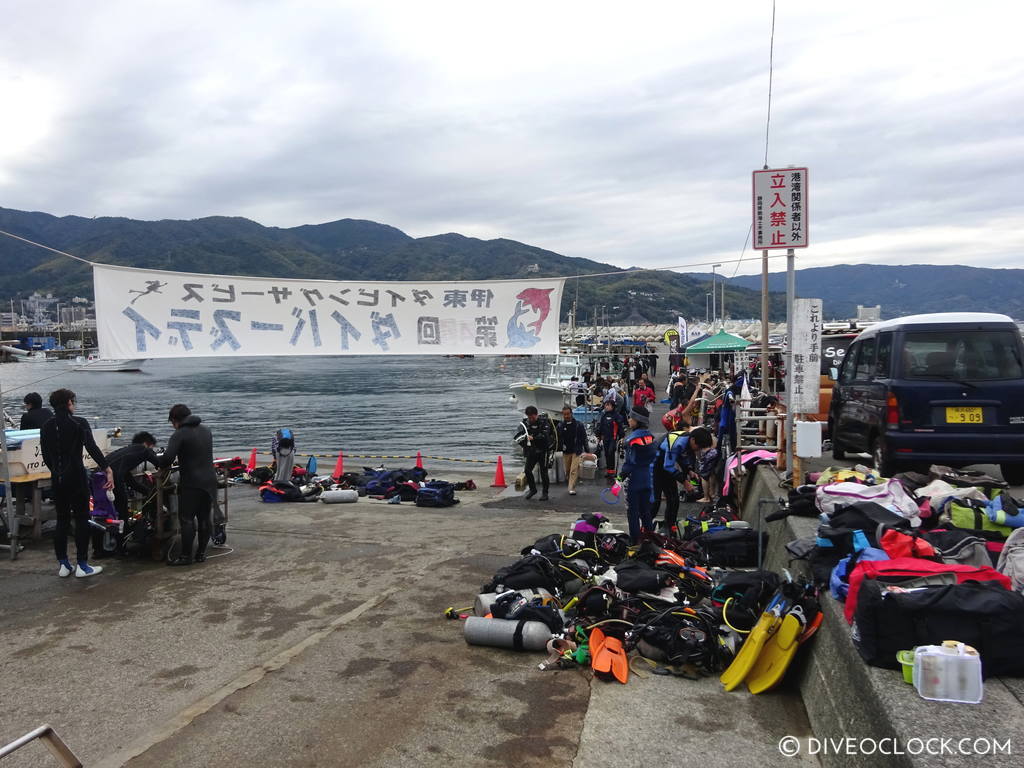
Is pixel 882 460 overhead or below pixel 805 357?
below

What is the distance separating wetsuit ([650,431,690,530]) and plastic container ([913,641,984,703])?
18.8 ft

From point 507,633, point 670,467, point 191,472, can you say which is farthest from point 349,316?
point 507,633

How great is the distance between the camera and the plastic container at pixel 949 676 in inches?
125

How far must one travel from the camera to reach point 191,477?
7.63 meters

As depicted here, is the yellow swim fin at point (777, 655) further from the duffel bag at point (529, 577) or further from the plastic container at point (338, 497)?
the plastic container at point (338, 497)

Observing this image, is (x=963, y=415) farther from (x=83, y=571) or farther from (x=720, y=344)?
(x=720, y=344)

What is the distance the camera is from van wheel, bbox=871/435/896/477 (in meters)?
7.85

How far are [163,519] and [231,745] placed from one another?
A: 4.81 meters

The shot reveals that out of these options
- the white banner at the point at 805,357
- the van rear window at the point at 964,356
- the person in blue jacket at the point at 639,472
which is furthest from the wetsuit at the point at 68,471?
the van rear window at the point at 964,356

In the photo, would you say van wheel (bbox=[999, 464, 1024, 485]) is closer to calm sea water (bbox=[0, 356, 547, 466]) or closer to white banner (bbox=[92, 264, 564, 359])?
white banner (bbox=[92, 264, 564, 359])

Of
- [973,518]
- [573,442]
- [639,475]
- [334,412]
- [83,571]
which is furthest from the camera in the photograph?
[334,412]

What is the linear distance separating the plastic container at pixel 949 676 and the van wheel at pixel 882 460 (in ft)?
16.7

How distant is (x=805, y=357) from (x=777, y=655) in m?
5.07

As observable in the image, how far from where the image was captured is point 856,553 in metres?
4.61
